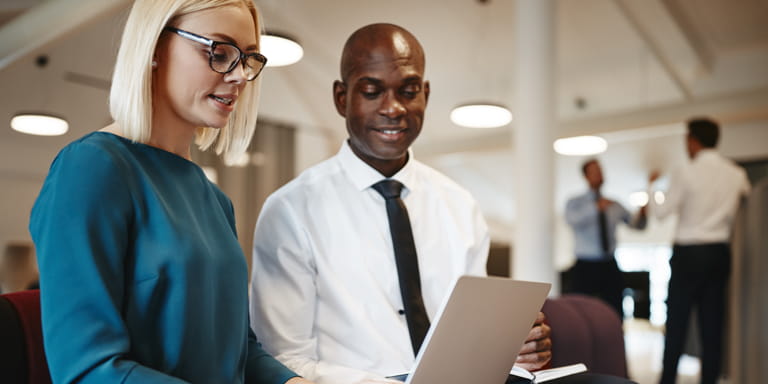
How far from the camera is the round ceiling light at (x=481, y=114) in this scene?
560cm

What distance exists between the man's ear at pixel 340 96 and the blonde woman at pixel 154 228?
18.2 inches

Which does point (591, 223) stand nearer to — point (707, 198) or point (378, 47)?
point (707, 198)

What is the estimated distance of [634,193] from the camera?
12359 mm

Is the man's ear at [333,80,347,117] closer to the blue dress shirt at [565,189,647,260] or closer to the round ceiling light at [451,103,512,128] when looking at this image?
the round ceiling light at [451,103,512,128]

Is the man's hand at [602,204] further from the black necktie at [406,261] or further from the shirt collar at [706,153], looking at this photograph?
the black necktie at [406,261]

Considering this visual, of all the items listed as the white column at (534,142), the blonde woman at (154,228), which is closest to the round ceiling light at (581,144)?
the white column at (534,142)

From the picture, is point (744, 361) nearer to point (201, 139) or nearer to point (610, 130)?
point (201, 139)

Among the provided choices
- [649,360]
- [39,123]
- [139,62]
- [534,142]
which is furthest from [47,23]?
[649,360]

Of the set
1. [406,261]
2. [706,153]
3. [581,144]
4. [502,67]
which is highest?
[502,67]

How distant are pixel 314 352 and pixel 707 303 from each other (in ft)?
11.6

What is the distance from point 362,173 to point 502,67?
8.24 m

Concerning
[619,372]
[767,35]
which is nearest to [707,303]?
[619,372]

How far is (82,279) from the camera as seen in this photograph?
93 centimetres

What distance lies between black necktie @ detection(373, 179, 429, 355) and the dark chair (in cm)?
58
